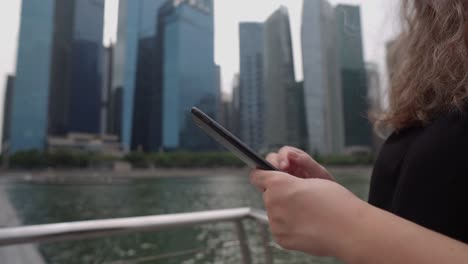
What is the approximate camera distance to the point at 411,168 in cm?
26

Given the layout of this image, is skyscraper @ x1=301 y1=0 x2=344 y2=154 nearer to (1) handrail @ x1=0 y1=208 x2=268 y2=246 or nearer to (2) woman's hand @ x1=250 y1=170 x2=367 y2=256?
(1) handrail @ x1=0 y1=208 x2=268 y2=246

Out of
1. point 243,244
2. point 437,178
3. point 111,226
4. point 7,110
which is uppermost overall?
point 7,110

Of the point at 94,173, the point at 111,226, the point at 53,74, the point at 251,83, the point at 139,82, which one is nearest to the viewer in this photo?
the point at 111,226

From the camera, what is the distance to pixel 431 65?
13.0 inches

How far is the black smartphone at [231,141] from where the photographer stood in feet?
0.97

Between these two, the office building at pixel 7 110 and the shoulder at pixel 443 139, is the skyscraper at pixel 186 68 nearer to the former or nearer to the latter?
the office building at pixel 7 110

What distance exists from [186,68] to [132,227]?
651 mm

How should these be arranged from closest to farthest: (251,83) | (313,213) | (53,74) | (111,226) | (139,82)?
(313,213) < (111,226) < (251,83) < (139,82) < (53,74)

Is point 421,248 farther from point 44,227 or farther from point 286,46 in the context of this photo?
point 286,46

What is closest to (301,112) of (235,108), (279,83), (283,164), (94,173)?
(279,83)

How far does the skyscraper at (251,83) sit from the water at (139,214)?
317 mm

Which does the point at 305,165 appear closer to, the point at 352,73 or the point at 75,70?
the point at 352,73

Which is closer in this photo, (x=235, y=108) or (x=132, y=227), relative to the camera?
(x=132, y=227)

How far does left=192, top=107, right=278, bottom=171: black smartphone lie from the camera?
0.30 meters
